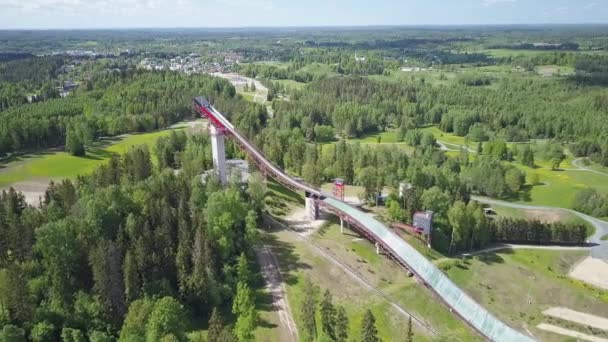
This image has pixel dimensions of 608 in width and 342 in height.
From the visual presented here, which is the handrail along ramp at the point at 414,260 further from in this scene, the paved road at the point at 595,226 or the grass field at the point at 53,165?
the grass field at the point at 53,165

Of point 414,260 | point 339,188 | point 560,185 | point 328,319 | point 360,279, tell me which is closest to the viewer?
point 328,319

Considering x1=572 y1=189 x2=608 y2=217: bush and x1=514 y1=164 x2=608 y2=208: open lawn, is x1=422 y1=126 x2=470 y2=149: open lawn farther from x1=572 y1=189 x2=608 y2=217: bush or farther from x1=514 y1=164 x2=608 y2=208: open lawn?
x1=572 y1=189 x2=608 y2=217: bush

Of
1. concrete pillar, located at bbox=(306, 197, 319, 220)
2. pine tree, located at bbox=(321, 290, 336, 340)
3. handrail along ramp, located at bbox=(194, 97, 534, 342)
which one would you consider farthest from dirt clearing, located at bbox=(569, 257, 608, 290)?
pine tree, located at bbox=(321, 290, 336, 340)

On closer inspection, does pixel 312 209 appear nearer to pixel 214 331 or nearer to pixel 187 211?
pixel 187 211

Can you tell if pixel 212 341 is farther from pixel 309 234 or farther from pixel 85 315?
pixel 309 234

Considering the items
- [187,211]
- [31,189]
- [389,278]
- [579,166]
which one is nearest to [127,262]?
[187,211]

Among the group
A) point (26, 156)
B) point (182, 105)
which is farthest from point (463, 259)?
point (182, 105)

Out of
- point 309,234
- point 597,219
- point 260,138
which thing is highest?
point 260,138
